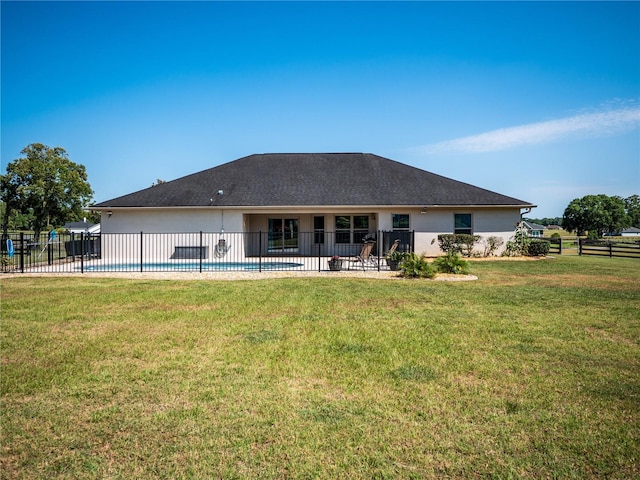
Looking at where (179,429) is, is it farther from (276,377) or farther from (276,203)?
(276,203)

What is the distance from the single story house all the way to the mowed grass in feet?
44.0

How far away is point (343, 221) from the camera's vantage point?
23.4 meters

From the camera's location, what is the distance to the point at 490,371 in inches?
187

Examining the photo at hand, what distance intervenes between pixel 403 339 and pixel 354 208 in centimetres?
1594

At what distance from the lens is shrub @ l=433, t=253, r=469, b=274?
14.4m

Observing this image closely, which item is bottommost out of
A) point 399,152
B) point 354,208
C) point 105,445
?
point 105,445

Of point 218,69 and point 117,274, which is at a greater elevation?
point 218,69

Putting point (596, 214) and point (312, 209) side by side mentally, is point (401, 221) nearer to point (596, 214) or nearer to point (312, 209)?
point (312, 209)

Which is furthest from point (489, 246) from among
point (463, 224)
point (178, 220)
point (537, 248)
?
point (178, 220)

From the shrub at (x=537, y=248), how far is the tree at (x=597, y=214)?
87441mm

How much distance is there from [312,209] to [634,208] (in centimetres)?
15016

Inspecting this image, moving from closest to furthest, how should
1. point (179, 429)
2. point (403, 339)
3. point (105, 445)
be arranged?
point (105, 445) < point (179, 429) < point (403, 339)

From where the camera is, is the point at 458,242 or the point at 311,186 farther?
the point at 311,186

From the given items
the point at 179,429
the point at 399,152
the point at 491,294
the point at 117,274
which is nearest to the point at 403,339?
the point at 179,429
